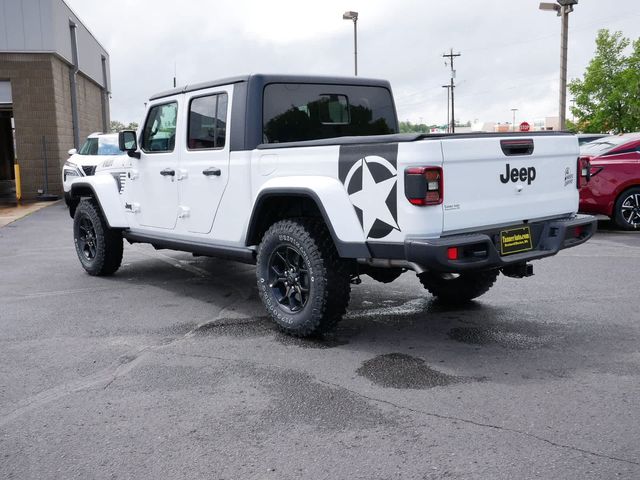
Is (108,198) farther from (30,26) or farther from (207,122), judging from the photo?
(30,26)

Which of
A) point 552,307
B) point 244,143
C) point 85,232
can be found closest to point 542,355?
point 552,307

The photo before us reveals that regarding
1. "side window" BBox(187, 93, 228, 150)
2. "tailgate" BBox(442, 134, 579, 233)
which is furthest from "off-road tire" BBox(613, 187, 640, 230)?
"side window" BBox(187, 93, 228, 150)

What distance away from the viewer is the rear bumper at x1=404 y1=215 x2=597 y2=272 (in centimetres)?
426

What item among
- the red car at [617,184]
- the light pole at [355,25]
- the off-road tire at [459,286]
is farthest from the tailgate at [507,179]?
the light pole at [355,25]

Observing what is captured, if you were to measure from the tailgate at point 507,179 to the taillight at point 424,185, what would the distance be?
67 millimetres

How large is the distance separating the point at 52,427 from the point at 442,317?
10.8 ft

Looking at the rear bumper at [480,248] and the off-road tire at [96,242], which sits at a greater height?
the rear bumper at [480,248]

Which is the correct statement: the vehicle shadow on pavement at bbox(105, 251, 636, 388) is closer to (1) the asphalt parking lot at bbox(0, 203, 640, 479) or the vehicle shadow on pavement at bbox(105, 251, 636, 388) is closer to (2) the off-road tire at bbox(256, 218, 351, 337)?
(1) the asphalt parking lot at bbox(0, 203, 640, 479)

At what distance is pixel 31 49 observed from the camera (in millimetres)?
20469

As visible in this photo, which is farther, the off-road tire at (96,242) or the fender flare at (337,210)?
the off-road tire at (96,242)

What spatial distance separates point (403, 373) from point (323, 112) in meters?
2.66

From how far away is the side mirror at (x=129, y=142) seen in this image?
6.91 metres

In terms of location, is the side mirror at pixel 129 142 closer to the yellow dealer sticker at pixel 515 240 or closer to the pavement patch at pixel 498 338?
the pavement patch at pixel 498 338

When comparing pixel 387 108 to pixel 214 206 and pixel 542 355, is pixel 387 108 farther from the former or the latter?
pixel 542 355
